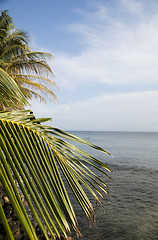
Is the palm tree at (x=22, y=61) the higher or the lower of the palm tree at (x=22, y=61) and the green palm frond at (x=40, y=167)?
the higher

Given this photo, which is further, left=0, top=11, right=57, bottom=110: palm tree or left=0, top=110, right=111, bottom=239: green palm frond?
left=0, top=11, right=57, bottom=110: palm tree

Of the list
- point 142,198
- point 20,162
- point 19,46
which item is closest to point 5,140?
point 20,162

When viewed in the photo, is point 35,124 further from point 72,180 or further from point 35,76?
point 35,76

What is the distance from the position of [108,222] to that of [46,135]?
720 cm

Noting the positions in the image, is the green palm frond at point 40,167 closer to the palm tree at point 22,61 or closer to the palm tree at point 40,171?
the palm tree at point 40,171

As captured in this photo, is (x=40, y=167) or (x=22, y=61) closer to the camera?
(x=40, y=167)

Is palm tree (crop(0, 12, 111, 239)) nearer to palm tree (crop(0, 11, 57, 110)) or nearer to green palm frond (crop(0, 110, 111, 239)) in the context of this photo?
green palm frond (crop(0, 110, 111, 239))

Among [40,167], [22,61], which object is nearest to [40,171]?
[40,167]

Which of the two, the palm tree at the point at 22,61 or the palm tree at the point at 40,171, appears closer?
the palm tree at the point at 40,171

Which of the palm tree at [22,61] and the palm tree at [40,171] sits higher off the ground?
the palm tree at [22,61]

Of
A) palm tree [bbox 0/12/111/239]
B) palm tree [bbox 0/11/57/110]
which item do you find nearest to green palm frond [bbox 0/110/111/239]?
palm tree [bbox 0/12/111/239]

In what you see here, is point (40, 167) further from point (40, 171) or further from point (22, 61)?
point (22, 61)

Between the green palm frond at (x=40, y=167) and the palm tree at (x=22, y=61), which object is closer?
the green palm frond at (x=40, y=167)

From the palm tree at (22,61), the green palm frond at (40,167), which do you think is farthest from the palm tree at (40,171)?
the palm tree at (22,61)
